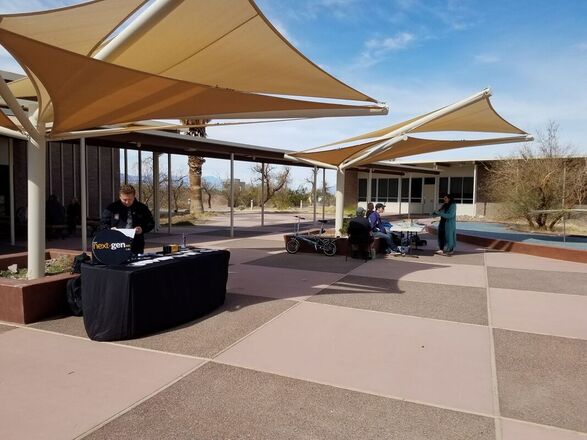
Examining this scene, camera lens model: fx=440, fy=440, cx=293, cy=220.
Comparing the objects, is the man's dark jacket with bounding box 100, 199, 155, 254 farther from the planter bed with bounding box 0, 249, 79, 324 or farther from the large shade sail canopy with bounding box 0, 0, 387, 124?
the large shade sail canopy with bounding box 0, 0, 387, 124

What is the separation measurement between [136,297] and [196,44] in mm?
3792

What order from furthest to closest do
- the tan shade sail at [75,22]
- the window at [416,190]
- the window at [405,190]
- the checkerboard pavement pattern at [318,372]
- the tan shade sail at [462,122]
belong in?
the window at [405,190]
the window at [416,190]
the tan shade sail at [462,122]
the tan shade sail at [75,22]
the checkerboard pavement pattern at [318,372]

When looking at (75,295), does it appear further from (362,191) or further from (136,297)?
(362,191)

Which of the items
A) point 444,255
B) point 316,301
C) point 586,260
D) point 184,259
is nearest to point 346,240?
point 444,255

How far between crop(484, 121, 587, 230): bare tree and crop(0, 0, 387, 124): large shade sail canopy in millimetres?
13368

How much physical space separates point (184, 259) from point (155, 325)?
0.82 m

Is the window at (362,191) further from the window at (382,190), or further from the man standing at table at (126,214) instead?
the man standing at table at (126,214)

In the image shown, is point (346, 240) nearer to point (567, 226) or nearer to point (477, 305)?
point (477, 305)

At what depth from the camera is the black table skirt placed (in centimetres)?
454

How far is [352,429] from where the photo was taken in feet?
10.0

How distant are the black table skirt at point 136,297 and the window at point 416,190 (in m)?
30.1

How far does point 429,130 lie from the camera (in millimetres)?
12391

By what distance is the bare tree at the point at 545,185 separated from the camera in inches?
677

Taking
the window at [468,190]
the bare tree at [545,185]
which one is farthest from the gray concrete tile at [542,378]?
the window at [468,190]
